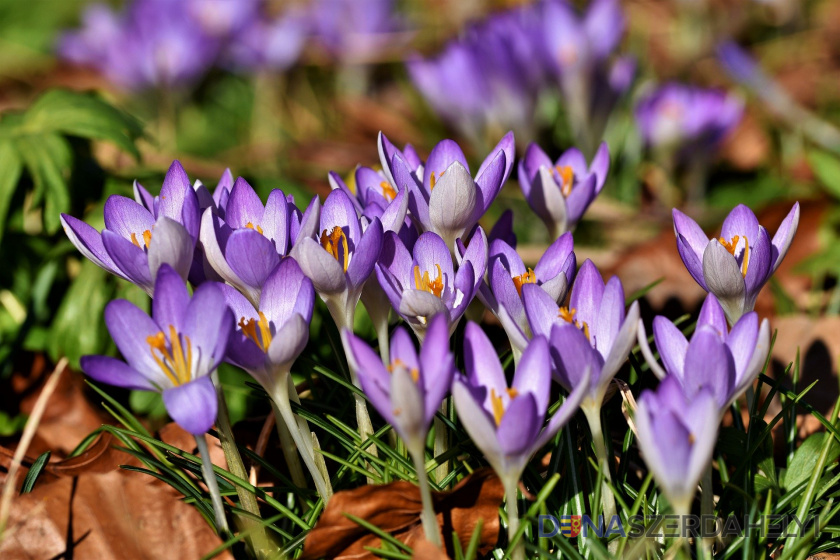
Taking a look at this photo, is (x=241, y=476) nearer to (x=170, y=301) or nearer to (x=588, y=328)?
(x=170, y=301)

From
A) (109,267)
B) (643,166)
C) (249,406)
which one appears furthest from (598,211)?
(109,267)

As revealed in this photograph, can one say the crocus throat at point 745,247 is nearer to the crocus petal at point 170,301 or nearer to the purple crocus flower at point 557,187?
the purple crocus flower at point 557,187

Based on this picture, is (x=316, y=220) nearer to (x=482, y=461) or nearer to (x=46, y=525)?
(x=482, y=461)

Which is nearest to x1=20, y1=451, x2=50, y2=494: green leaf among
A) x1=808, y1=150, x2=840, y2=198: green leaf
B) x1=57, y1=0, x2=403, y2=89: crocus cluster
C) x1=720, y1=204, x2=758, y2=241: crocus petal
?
x1=720, y1=204, x2=758, y2=241: crocus petal

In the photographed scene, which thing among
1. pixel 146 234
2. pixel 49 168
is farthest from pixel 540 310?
pixel 49 168

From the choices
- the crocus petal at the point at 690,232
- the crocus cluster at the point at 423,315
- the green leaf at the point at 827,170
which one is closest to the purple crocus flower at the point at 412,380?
the crocus cluster at the point at 423,315

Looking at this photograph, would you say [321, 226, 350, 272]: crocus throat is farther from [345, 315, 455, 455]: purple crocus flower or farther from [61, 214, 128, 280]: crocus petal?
[61, 214, 128, 280]: crocus petal

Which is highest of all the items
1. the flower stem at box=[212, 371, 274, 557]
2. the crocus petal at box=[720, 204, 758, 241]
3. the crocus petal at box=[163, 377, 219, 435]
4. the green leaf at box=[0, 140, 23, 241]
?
the crocus petal at box=[720, 204, 758, 241]
